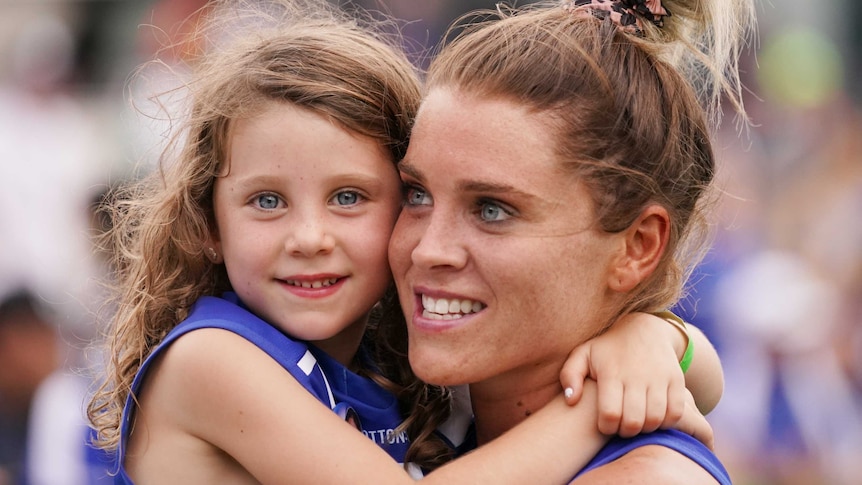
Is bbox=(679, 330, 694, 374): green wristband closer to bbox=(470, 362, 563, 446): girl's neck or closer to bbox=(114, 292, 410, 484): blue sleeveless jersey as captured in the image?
bbox=(470, 362, 563, 446): girl's neck

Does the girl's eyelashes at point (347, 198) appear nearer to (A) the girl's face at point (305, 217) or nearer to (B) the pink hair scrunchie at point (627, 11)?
(A) the girl's face at point (305, 217)

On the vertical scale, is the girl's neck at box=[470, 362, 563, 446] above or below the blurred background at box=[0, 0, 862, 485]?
above

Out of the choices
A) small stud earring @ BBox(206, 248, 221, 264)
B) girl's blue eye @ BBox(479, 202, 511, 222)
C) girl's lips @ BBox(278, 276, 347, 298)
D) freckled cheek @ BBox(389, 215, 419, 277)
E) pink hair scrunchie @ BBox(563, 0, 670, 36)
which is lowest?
small stud earring @ BBox(206, 248, 221, 264)

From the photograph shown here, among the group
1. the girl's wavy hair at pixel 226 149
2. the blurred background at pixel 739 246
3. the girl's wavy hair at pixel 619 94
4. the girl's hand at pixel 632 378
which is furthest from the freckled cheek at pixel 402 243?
the blurred background at pixel 739 246

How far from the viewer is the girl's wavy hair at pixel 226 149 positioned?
9.07 feet

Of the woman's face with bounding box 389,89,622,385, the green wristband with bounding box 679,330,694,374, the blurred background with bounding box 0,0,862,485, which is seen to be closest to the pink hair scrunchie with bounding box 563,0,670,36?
the woman's face with bounding box 389,89,622,385

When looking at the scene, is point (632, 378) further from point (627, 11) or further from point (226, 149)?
Result: point (226, 149)

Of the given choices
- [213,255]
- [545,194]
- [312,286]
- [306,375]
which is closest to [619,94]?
[545,194]

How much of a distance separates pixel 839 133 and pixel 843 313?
1.34 metres

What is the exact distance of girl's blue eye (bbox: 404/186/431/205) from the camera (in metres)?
2.62

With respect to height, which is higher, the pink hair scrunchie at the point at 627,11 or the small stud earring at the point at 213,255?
the pink hair scrunchie at the point at 627,11

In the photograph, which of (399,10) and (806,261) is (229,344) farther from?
(399,10)

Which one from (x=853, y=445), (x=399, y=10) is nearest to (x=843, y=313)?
(x=853, y=445)

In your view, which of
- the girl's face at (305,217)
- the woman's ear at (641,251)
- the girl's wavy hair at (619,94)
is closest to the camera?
the girl's wavy hair at (619,94)
